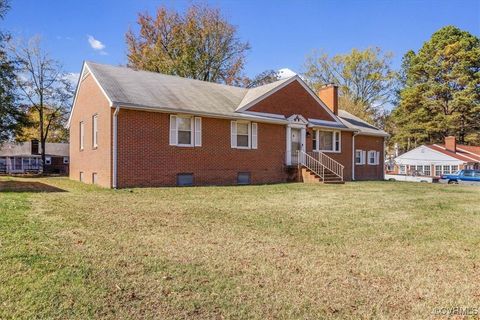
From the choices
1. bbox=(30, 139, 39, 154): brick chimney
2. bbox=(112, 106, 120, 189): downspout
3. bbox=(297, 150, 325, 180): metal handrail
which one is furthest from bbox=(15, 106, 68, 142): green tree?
bbox=(297, 150, 325, 180): metal handrail

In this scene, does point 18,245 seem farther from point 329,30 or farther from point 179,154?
point 329,30

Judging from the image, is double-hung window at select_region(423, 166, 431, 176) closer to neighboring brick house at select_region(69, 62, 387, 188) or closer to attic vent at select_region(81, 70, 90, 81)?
neighboring brick house at select_region(69, 62, 387, 188)

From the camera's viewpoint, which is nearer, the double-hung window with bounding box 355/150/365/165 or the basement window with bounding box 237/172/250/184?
the basement window with bounding box 237/172/250/184

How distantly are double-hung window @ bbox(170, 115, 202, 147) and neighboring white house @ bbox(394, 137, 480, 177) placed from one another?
99.8ft

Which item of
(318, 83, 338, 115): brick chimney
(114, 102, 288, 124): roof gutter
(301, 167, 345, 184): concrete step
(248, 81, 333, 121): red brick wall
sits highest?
(318, 83, 338, 115): brick chimney

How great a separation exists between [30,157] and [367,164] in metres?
42.7

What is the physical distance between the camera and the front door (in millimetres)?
18750

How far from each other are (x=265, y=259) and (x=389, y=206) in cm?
624

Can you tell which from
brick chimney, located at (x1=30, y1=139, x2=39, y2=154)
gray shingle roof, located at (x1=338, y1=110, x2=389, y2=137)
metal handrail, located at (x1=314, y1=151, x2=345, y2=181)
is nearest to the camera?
metal handrail, located at (x1=314, y1=151, x2=345, y2=181)

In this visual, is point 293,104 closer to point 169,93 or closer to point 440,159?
point 169,93

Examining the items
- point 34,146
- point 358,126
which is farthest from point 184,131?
point 34,146

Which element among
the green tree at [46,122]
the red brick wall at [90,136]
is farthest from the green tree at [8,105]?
the red brick wall at [90,136]

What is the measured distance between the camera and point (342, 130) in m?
20.8

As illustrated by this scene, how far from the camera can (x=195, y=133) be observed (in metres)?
15.2
